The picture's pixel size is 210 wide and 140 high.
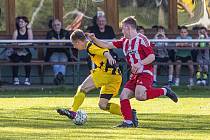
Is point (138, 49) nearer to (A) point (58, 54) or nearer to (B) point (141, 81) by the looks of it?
(B) point (141, 81)

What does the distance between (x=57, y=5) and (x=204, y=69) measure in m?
4.27

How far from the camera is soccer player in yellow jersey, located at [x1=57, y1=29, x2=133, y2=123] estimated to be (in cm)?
1310

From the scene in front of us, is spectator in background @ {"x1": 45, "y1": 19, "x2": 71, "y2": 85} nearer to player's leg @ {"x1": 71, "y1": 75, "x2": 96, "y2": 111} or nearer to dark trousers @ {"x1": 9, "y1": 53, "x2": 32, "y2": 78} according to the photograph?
dark trousers @ {"x1": 9, "y1": 53, "x2": 32, "y2": 78}

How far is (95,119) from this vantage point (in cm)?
1389

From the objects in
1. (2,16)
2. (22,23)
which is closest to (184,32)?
(22,23)

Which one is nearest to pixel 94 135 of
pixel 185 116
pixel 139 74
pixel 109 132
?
pixel 109 132

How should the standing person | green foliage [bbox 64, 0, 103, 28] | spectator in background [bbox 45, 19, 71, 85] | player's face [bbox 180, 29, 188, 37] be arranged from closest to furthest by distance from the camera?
1. the standing person
2. spectator in background [bbox 45, 19, 71, 85]
3. player's face [bbox 180, 29, 188, 37]
4. green foliage [bbox 64, 0, 103, 28]

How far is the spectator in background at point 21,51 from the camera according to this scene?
2119 cm

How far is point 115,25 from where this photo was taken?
22.5 meters

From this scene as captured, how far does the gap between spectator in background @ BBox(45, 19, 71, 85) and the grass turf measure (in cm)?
107

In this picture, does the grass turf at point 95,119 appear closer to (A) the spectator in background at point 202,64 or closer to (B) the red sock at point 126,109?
(B) the red sock at point 126,109

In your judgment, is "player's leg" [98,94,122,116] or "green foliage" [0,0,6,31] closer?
"player's leg" [98,94,122,116]

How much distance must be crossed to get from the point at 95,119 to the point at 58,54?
302 inches

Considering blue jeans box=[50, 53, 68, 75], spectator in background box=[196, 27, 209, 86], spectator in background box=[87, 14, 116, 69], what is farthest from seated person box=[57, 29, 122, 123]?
spectator in background box=[196, 27, 209, 86]
